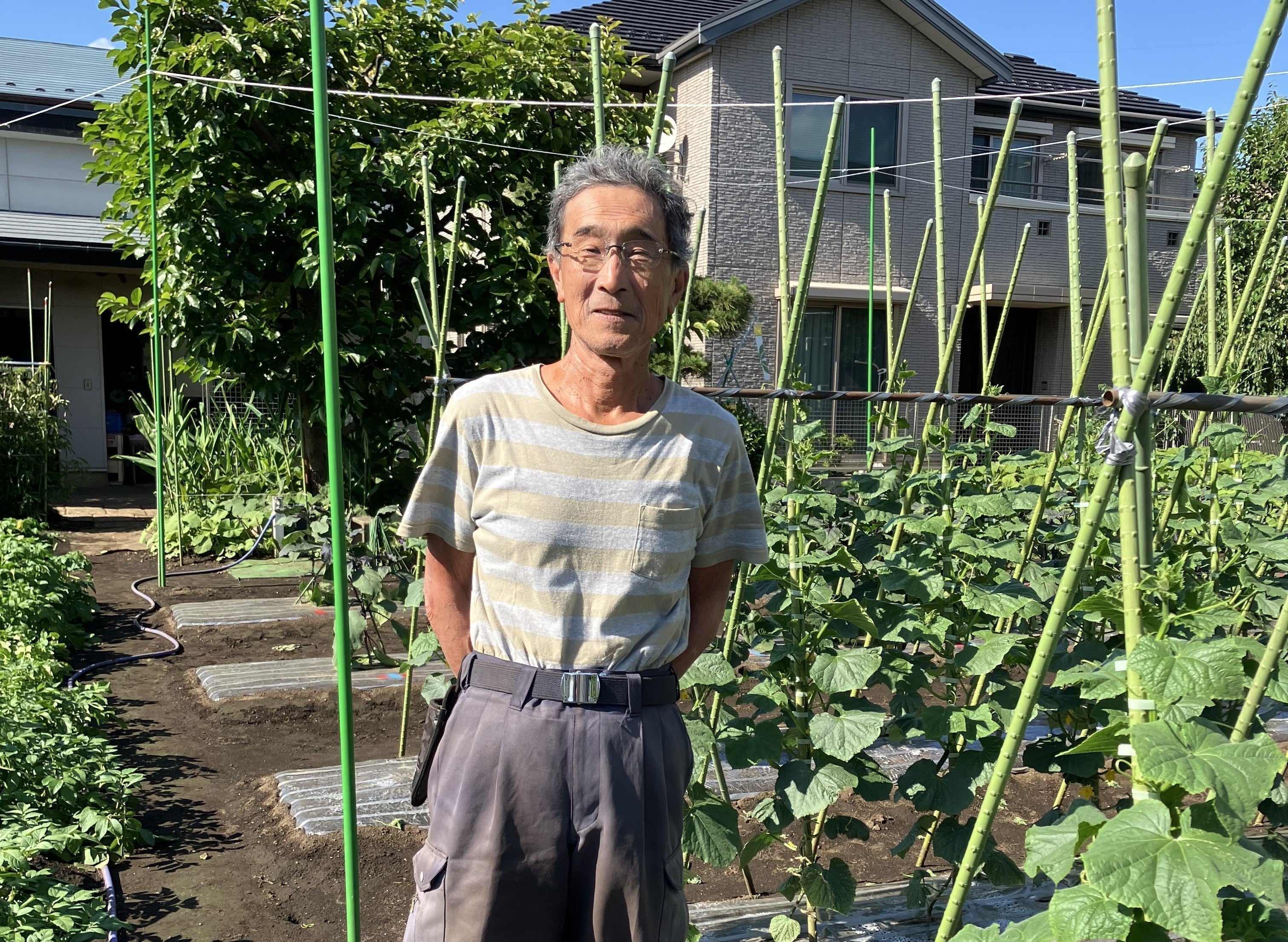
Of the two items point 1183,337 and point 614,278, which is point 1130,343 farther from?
point 1183,337

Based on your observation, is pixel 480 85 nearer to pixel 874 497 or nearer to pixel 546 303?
pixel 546 303

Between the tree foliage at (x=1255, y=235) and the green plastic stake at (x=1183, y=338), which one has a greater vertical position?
the tree foliage at (x=1255, y=235)

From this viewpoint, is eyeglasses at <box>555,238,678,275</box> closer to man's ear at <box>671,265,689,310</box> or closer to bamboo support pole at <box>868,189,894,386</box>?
man's ear at <box>671,265,689,310</box>

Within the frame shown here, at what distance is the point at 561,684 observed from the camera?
5.09 ft

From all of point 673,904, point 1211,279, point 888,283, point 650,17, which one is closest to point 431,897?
point 673,904

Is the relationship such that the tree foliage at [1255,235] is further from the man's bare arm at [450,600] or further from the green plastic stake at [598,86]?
the man's bare arm at [450,600]

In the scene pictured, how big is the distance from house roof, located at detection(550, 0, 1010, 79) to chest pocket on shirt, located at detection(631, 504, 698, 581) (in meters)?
10.9

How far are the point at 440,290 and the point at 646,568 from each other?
5527 mm

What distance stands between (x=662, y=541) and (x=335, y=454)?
0.62 meters

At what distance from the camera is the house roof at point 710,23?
1211cm

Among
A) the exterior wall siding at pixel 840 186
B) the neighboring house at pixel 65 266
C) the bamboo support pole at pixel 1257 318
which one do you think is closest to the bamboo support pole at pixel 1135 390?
the bamboo support pole at pixel 1257 318

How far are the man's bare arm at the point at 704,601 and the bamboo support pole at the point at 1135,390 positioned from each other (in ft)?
1.87

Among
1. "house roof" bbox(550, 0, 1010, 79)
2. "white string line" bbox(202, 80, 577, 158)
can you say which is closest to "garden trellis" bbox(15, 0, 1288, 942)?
"white string line" bbox(202, 80, 577, 158)

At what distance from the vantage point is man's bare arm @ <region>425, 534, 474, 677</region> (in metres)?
1.77
